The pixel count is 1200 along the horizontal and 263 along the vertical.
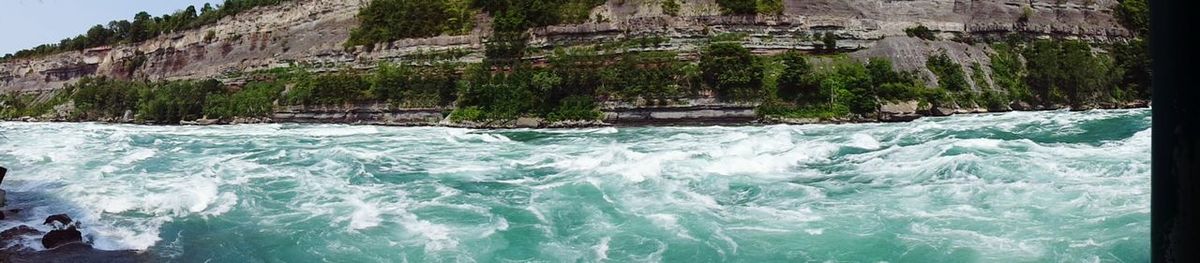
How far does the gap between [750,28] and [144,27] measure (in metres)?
62.8

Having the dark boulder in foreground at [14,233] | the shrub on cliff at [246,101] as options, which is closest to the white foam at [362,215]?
the dark boulder in foreground at [14,233]

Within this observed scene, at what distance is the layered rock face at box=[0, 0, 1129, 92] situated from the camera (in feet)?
136

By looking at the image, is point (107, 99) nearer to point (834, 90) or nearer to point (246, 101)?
point (246, 101)

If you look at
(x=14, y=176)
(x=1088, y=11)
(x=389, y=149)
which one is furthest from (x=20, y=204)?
(x=1088, y=11)

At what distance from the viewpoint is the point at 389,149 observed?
25.1 m

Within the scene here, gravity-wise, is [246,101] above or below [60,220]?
below

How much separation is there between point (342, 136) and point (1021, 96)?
34545mm

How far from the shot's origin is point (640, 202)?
13.1 metres

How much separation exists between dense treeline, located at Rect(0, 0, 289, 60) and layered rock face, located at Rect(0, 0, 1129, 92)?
7154 millimetres

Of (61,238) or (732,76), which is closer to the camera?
(61,238)

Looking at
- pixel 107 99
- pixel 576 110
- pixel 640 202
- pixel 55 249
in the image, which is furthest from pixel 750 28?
pixel 107 99

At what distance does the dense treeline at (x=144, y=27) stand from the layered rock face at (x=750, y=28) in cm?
715

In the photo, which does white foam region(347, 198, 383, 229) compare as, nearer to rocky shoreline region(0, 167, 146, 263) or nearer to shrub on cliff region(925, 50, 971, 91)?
rocky shoreline region(0, 167, 146, 263)

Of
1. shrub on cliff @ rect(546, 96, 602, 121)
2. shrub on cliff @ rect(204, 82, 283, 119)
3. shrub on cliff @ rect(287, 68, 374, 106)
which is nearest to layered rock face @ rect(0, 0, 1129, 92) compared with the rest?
shrub on cliff @ rect(287, 68, 374, 106)
